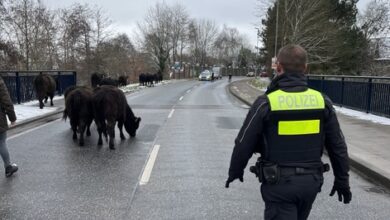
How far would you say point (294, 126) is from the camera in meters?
3.17

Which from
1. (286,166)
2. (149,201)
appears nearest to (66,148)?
(149,201)

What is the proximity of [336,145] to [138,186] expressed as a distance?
382cm

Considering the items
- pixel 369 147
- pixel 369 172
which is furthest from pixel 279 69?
pixel 369 147

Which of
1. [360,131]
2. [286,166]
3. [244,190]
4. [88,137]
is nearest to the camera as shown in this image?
[286,166]

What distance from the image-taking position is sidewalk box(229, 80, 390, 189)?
7.42 m

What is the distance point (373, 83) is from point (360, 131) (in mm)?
4632

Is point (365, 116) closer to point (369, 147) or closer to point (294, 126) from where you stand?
point (369, 147)

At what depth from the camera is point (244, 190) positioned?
6.45m

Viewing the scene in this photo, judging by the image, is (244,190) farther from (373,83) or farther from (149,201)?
(373,83)

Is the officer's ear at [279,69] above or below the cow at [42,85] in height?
above

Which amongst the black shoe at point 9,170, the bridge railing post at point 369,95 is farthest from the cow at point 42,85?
the bridge railing post at point 369,95

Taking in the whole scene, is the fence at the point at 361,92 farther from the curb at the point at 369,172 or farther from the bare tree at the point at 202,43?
the bare tree at the point at 202,43

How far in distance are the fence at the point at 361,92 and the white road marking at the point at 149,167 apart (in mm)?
9034

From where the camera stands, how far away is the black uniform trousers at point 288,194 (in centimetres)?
315
